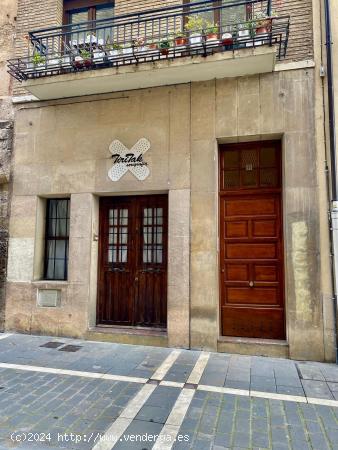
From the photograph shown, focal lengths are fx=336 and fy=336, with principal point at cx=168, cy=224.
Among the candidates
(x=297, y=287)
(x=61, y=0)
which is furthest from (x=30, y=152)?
(x=297, y=287)

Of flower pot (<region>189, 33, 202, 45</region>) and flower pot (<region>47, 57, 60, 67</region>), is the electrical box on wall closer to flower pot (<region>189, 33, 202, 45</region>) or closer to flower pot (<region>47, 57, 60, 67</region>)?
flower pot (<region>47, 57, 60, 67</region>)

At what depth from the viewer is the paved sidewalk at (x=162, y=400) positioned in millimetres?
3209

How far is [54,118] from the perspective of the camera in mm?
A: 7227

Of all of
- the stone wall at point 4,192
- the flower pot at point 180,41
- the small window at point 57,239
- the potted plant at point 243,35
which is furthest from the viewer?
the small window at point 57,239

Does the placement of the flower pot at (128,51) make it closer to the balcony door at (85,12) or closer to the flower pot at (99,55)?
the flower pot at (99,55)

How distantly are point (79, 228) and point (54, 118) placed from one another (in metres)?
2.47

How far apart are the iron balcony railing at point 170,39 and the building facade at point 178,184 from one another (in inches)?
1.6

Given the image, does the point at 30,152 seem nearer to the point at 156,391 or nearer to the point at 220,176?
the point at 220,176

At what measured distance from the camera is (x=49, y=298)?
270 inches

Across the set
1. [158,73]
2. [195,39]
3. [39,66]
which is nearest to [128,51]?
[158,73]

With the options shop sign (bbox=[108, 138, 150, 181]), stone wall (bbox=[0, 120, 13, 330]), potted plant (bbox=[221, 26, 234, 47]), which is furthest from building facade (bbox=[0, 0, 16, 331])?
potted plant (bbox=[221, 26, 234, 47])

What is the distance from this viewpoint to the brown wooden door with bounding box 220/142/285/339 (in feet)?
19.8

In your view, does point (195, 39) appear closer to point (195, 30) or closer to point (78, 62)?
point (195, 30)

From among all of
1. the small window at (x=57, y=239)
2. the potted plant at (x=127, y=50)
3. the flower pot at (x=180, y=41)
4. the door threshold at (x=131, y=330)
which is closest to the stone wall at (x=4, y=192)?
the small window at (x=57, y=239)
